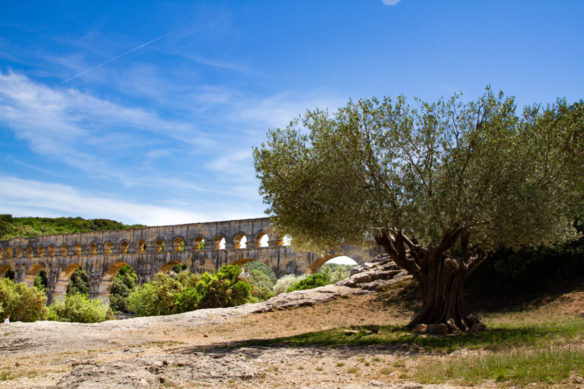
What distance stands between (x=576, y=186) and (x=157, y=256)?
2770 centimetres

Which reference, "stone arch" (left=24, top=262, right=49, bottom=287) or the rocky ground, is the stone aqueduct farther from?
the rocky ground

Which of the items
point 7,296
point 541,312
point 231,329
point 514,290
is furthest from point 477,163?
point 7,296

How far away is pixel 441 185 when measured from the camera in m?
11.3

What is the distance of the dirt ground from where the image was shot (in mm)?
7688

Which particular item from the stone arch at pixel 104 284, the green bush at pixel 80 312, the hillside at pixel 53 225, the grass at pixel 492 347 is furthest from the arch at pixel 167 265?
the hillside at pixel 53 225

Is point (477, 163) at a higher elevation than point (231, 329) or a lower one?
higher

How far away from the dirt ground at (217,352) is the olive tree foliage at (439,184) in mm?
2918

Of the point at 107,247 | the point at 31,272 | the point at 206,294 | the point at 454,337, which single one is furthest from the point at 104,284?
the point at 454,337

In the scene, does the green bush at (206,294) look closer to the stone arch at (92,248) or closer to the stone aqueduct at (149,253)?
the stone aqueduct at (149,253)

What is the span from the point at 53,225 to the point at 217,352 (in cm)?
6924

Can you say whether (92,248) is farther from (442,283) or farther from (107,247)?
(442,283)

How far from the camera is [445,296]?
1216 centimetres

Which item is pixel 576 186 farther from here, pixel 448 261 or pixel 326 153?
pixel 326 153

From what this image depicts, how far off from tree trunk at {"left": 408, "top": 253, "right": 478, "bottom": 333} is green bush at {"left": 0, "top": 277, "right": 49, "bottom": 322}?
2337 cm
